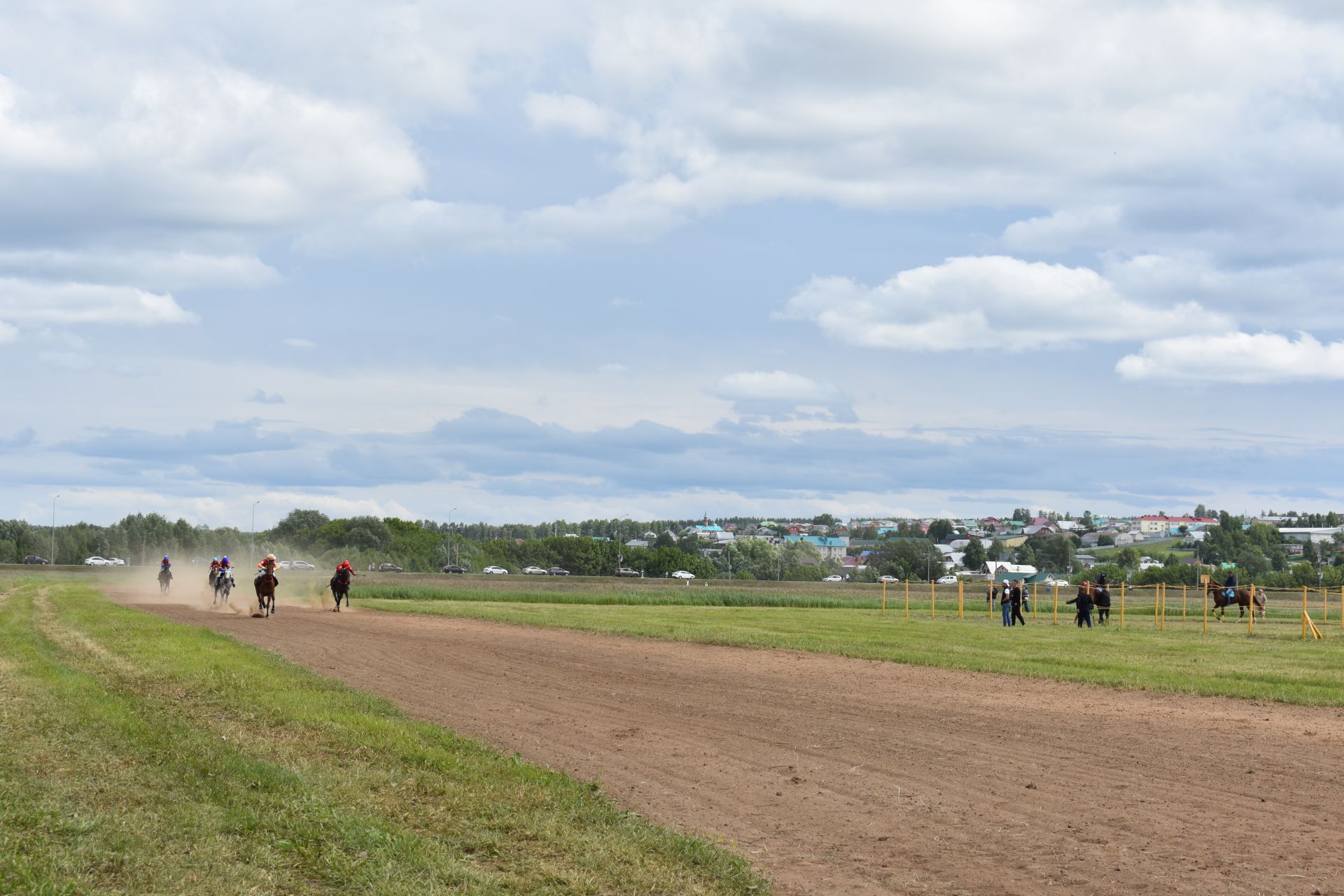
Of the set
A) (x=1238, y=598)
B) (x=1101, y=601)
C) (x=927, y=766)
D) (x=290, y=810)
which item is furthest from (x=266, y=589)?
(x=1238, y=598)

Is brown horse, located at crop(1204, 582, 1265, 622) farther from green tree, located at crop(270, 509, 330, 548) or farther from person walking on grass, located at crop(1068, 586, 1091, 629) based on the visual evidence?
green tree, located at crop(270, 509, 330, 548)

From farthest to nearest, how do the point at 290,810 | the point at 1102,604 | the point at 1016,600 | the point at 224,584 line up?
the point at 224,584
the point at 1102,604
the point at 1016,600
the point at 290,810

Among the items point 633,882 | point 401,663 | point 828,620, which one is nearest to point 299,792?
point 633,882

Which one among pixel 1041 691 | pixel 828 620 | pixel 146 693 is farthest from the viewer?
pixel 828 620

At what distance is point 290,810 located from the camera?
9867 millimetres

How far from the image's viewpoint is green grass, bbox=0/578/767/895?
820 cm

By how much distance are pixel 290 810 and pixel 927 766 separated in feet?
21.3

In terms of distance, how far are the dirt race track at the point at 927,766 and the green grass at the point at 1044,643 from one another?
1641 millimetres

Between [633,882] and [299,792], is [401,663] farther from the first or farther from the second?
[633,882]

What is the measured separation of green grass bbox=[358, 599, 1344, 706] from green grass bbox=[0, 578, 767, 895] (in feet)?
43.2

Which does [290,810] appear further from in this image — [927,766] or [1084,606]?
Result: [1084,606]

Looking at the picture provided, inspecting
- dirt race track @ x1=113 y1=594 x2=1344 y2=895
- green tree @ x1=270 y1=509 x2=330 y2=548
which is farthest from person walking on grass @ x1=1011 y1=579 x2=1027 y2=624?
green tree @ x1=270 y1=509 x2=330 y2=548

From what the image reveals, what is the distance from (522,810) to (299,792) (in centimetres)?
190

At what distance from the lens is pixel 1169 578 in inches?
4326
